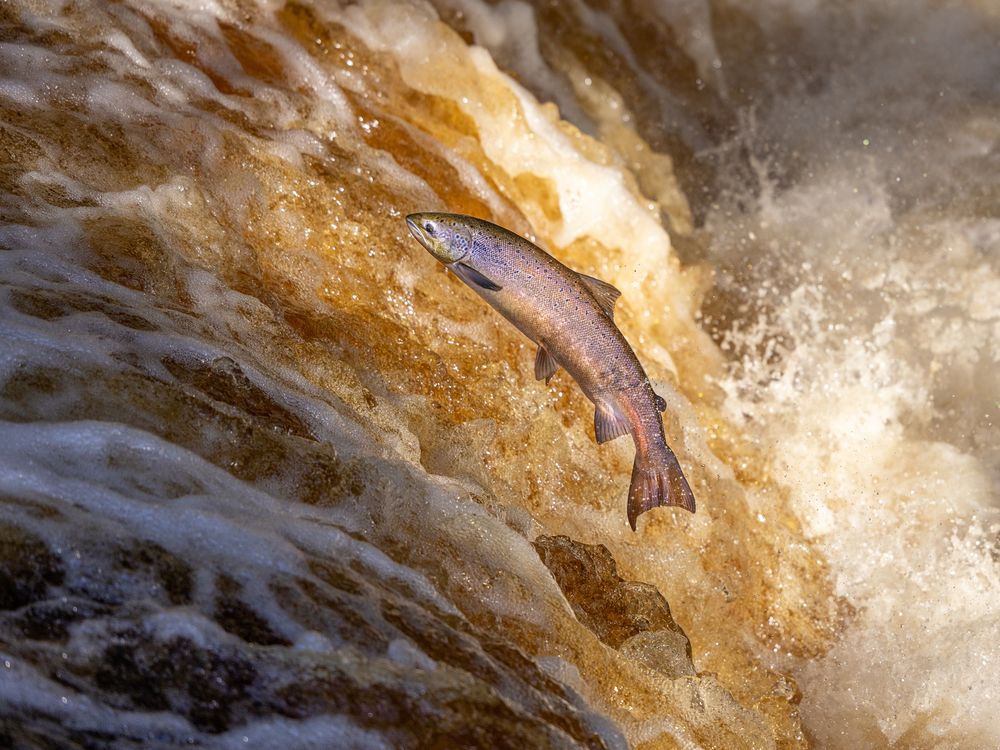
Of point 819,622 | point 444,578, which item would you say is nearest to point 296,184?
point 444,578

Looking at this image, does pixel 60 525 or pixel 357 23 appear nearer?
pixel 60 525

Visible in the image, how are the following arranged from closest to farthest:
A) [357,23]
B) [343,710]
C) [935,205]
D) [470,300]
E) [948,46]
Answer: [343,710]
[470,300]
[357,23]
[935,205]
[948,46]

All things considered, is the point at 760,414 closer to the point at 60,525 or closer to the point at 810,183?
the point at 810,183

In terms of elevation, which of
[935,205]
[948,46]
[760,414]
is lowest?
[760,414]

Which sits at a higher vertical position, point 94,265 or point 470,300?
point 470,300

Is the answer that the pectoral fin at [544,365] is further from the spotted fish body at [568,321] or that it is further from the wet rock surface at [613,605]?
the wet rock surface at [613,605]

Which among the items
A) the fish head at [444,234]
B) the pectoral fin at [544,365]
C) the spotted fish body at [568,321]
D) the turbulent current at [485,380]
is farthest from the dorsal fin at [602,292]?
the turbulent current at [485,380]

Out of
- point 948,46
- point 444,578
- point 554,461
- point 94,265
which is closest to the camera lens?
point 444,578
